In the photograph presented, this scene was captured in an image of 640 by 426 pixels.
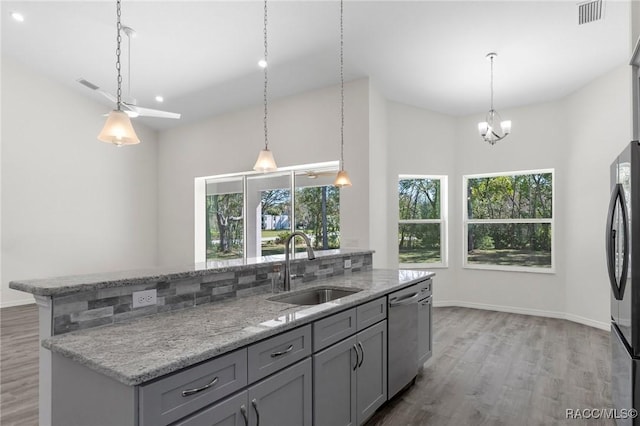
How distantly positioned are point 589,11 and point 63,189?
783 centimetres

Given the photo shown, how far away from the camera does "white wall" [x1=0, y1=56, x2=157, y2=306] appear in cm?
591

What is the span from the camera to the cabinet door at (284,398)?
1.54 metres

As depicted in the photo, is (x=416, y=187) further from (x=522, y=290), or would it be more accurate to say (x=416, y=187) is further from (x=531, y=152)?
(x=522, y=290)

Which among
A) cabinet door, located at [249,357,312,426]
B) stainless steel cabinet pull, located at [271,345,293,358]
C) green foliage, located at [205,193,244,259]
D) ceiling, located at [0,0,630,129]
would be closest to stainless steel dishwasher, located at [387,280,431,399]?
cabinet door, located at [249,357,312,426]

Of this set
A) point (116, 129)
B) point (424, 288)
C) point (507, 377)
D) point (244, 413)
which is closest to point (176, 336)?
point (244, 413)

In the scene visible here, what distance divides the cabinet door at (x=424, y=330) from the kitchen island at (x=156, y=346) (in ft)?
3.63

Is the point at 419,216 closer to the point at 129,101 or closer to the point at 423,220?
the point at 423,220

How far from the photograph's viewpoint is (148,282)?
1.84 m

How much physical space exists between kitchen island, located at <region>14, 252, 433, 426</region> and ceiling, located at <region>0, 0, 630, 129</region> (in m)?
3.01

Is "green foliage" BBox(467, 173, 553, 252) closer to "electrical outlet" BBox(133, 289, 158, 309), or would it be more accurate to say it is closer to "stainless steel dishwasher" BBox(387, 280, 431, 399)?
"stainless steel dishwasher" BBox(387, 280, 431, 399)

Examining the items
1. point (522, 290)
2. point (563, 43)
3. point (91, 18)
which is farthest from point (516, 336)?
point (91, 18)

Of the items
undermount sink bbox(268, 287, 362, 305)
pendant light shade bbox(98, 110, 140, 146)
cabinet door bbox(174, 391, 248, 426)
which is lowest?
cabinet door bbox(174, 391, 248, 426)

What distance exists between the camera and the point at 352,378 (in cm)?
221

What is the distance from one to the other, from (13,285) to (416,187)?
5.37 metres
